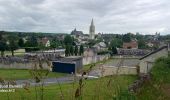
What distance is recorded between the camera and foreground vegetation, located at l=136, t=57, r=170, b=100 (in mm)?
10914

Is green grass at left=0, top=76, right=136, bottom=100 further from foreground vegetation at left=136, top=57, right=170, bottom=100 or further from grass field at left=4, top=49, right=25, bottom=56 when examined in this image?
grass field at left=4, top=49, right=25, bottom=56

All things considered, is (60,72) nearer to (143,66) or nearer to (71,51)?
(143,66)

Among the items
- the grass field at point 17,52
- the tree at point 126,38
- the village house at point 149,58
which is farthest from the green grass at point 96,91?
the tree at point 126,38

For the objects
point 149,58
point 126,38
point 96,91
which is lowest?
point 149,58

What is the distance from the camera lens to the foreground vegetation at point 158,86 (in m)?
10.9

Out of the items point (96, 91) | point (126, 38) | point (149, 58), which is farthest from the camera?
point (126, 38)

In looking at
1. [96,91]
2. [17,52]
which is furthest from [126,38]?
[96,91]

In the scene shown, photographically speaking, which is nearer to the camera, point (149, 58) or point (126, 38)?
point (149, 58)

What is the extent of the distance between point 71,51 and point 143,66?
134ft

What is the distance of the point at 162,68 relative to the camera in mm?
22234

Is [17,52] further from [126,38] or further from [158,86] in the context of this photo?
[158,86]

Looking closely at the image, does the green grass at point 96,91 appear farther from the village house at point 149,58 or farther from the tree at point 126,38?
the tree at point 126,38

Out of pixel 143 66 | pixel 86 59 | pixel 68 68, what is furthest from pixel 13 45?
pixel 143 66

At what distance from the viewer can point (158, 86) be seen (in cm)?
1526
